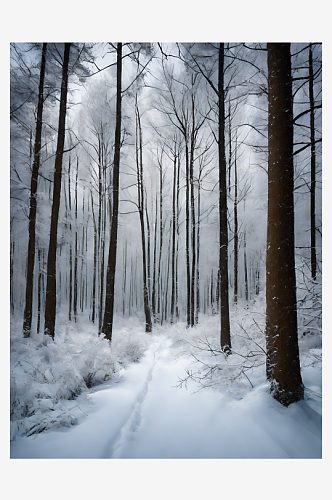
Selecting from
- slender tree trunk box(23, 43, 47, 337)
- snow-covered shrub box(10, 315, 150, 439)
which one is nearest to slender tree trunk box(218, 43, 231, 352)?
snow-covered shrub box(10, 315, 150, 439)

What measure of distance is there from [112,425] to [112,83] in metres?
6.50

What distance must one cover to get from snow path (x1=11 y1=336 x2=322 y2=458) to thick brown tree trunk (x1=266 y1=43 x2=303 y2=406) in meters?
0.34

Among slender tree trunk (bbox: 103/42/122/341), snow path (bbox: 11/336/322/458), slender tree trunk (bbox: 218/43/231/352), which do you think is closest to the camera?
snow path (bbox: 11/336/322/458)

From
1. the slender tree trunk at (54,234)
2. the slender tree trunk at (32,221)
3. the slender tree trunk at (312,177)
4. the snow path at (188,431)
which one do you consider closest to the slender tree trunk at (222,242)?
the slender tree trunk at (312,177)

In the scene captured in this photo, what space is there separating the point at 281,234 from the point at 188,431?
2.28 metres

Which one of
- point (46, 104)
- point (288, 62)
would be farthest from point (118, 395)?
point (46, 104)

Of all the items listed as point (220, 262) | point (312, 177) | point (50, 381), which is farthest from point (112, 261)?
point (312, 177)

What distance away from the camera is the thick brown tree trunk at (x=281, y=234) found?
2.20m

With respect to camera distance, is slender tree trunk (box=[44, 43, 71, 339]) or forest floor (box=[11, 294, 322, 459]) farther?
slender tree trunk (box=[44, 43, 71, 339])

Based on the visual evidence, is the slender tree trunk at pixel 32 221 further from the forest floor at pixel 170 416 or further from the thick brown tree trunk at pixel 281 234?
the thick brown tree trunk at pixel 281 234

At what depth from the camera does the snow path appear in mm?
1760

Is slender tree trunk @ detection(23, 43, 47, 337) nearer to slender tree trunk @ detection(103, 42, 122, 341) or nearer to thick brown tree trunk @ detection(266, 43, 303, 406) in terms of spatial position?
slender tree trunk @ detection(103, 42, 122, 341)

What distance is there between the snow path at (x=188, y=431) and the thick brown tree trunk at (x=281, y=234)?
0.34m
